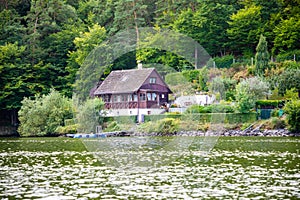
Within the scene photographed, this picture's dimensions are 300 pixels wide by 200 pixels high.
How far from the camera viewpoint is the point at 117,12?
71062mm

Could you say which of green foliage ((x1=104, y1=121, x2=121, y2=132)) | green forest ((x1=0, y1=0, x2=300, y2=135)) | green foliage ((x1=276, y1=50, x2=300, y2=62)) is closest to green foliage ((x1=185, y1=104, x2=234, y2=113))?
green forest ((x1=0, y1=0, x2=300, y2=135))

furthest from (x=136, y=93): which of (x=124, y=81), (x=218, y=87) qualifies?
→ (x=218, y=87)

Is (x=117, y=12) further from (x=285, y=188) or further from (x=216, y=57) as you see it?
(x=285, y=188)

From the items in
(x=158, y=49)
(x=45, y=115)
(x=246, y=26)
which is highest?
(x=246, y=26)

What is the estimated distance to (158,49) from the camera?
218ft

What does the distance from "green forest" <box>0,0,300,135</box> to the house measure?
2087mm

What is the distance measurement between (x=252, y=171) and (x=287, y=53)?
40.5 m

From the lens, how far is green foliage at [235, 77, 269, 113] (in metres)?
48.6

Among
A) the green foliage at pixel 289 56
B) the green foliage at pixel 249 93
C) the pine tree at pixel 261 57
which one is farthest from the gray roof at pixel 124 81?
the green foliage at pixel 289 56

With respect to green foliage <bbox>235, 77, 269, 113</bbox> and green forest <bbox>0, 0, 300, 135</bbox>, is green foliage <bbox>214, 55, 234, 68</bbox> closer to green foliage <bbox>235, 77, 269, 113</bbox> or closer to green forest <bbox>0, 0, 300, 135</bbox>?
green forest <bbox>0, 0, 300, 135</bbox>

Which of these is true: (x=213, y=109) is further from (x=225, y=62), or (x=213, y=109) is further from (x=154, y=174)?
(x=154, y=174)

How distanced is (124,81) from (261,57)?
14403 mm

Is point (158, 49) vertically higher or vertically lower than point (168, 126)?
higher

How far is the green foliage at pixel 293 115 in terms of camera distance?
4369cm
